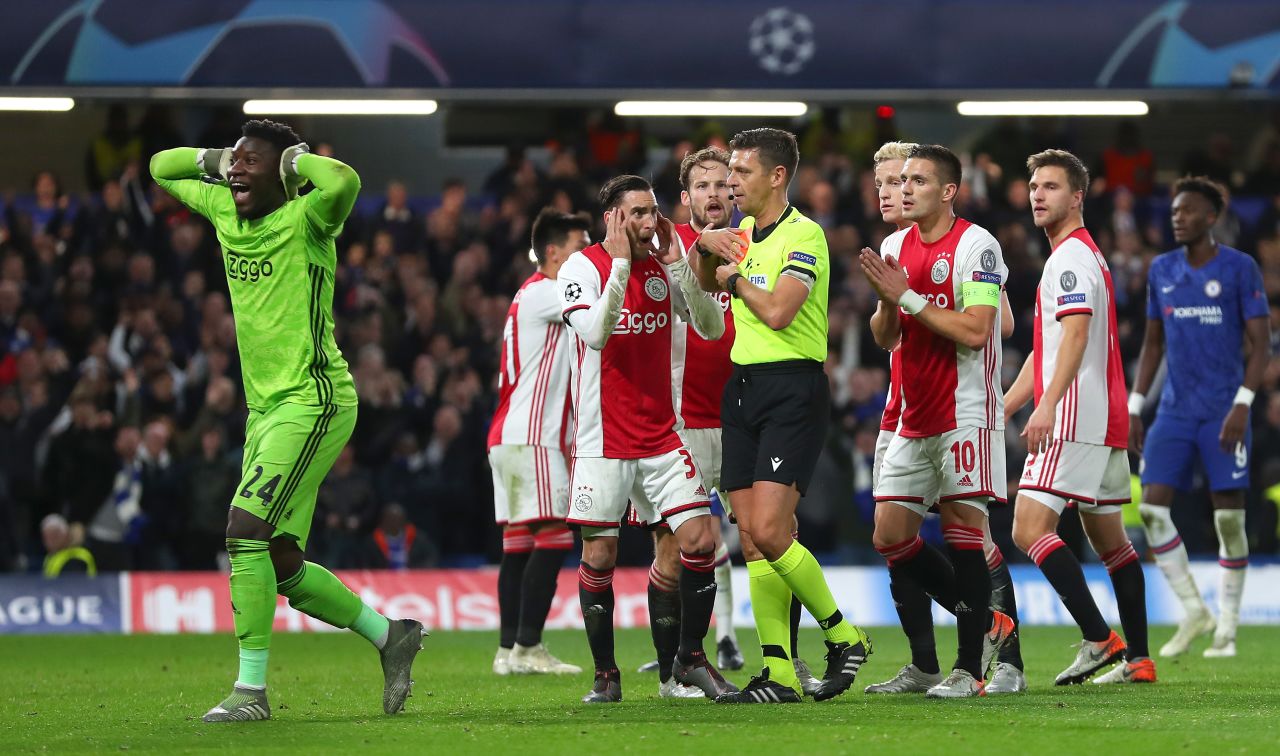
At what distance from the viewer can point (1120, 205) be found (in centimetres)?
2003

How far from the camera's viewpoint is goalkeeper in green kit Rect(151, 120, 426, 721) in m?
7.68

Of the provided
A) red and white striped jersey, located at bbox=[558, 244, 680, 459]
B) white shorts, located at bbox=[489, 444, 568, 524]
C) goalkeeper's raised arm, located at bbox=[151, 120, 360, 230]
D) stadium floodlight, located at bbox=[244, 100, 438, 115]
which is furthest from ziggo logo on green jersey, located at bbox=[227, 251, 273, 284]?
stadium floodlight, located at bbox=[244, 100, 438, 115]

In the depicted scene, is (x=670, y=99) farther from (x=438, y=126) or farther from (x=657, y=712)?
(x=657, y=712)

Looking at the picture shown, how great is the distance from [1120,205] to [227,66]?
985 centimetres

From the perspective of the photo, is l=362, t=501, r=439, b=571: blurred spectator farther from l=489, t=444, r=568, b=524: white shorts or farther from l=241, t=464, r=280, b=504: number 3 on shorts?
l=241, t=464, r=280, b=504: number 3 on shorts

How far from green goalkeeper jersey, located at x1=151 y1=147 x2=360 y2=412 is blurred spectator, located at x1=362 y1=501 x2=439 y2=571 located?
8.47 meters

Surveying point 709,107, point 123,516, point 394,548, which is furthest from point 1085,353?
point 123,516

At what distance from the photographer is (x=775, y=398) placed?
8.12 m

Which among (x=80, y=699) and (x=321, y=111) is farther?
(x=321, y=111)

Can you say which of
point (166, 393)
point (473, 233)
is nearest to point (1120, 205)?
point (473, 233)

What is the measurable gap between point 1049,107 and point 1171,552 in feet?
29.1

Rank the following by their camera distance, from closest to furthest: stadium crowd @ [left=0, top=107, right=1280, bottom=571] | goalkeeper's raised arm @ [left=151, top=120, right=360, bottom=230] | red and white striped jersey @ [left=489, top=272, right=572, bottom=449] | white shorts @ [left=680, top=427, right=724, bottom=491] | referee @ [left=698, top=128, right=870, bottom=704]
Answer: goalkeeper's raised arm @ [left=151, top=120, right=360, bottom=230] → referee @ [left=698, top=128, right=870, bottom=704] → white shorts @ [left=680, top=427, right=724, bottom=491] → red and white striped jersey @ [left=489, top=272, right=572, bottom=449] → stadium crowd @ [left=0, top=107, right=1280, bottom=571]

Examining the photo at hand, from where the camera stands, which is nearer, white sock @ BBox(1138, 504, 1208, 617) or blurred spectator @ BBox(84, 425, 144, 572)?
white sock @ BBox(1138, 504, 1208, 617)

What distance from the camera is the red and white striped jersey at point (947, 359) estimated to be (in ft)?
28.2
